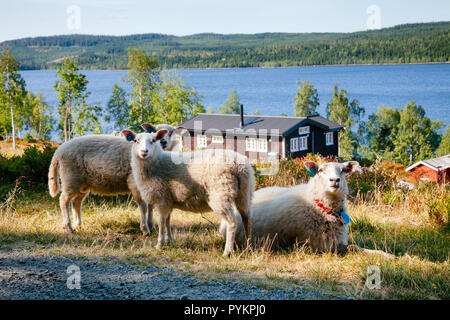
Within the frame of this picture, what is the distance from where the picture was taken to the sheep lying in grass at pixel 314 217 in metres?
6.40

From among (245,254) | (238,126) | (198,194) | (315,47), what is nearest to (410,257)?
(245,254)

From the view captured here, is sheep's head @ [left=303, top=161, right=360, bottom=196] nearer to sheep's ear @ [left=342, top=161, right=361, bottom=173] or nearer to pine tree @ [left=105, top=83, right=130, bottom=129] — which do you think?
sheep's ear @ [left=342, top=161, right=361, bottom=173]

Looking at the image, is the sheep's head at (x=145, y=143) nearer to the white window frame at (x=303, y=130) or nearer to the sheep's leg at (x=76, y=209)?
the sheep's leg at (x=76, y=209)

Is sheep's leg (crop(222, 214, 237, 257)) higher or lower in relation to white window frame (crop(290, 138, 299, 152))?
higher

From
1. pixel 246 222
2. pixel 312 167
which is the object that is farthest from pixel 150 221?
pixel 312 167

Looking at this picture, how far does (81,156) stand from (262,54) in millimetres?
184303

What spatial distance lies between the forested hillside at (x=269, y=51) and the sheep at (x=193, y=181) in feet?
354

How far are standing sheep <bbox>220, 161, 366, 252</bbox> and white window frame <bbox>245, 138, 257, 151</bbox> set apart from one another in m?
43.8

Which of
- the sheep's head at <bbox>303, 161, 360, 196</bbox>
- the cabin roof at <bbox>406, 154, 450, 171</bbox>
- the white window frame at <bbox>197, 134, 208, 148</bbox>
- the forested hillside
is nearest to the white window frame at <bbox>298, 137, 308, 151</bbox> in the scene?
the white window frame at <bbox>197, 134, 208, 148</bbox>

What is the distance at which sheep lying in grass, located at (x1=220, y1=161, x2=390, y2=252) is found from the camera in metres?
6.40

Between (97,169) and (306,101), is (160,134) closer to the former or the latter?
(97,169)

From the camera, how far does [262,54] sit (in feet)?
609

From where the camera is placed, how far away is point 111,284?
16.3 ft

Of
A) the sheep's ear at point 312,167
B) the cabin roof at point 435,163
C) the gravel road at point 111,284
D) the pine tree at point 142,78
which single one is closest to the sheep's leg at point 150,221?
the gravel road at point 111,284
